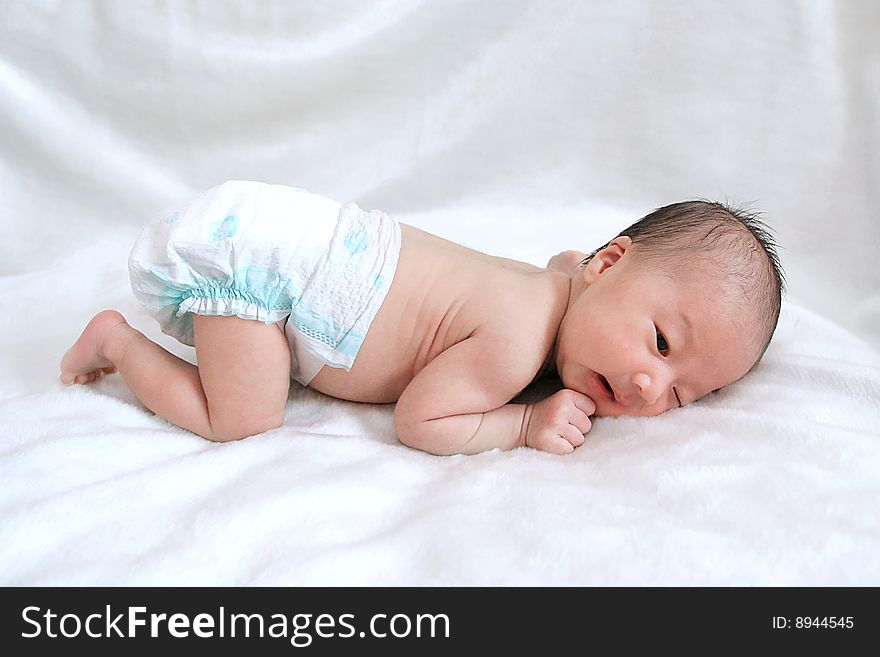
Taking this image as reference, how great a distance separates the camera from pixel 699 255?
4.22 feet

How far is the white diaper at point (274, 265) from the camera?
4.22ft

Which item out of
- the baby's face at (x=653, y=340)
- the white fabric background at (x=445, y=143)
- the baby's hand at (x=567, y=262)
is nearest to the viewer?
the baby's face at (x=653, y=340)

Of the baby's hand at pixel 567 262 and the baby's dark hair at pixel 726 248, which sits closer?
the baby's dark hair at pixel 726 248

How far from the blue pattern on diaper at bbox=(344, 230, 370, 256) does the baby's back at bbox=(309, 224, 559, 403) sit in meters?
0.06

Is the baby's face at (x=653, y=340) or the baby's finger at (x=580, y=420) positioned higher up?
the baby's face at (x=653, y=340)

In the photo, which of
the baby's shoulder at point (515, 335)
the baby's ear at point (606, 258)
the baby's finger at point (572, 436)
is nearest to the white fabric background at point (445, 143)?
the baby's finger at point (572, 436)

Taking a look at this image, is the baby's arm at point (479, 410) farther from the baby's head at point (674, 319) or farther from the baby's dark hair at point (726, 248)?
the baby's dark hair at point (726, 248)

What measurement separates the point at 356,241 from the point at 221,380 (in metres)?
0.28

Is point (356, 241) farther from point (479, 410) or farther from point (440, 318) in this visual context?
point (479, 410)

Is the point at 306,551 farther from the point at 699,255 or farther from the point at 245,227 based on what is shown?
the point at 699,255

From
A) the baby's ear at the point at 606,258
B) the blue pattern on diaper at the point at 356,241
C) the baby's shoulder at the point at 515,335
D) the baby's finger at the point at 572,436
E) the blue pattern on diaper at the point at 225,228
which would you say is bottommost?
the baby's finger at the point at 572,436

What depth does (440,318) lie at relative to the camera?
53.2 inches

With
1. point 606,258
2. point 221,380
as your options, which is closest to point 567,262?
point 606,258
